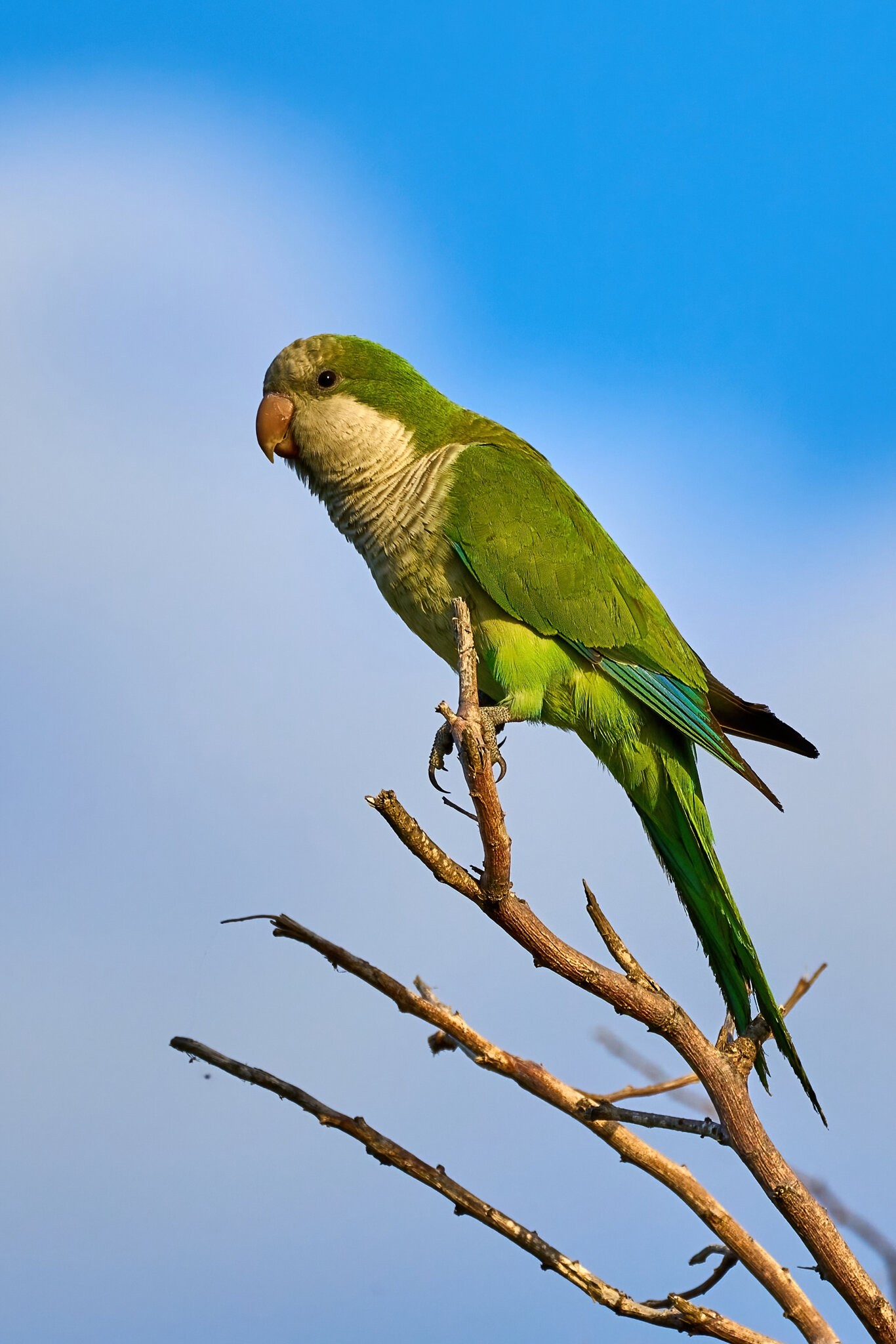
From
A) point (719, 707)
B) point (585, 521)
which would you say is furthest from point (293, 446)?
point (719, 707)

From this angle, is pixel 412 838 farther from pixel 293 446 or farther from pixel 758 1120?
pixel 293 446

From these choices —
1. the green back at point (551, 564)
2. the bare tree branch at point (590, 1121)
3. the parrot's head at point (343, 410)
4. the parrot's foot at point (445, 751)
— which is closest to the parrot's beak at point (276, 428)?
the parrot's head at point (343, 410)

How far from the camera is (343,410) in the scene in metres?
4.28

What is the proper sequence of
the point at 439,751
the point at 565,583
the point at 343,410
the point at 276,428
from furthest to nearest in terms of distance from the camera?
1. the point at 276,428
2. the point at 343,410
3. the point at 565,583
4. the point at 439,751

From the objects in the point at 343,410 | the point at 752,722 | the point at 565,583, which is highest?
the point at 343,410

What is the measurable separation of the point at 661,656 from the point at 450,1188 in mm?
2092

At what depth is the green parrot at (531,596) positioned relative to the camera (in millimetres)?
3842

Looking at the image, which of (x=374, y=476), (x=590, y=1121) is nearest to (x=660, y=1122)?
(x=590, y=1121)

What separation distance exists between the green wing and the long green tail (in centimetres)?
23

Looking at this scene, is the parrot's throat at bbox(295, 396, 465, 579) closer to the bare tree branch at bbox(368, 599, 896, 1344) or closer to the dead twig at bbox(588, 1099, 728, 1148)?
the bare tree branch at bbox(368, 599, 896, 1344)

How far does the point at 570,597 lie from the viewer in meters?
3.95

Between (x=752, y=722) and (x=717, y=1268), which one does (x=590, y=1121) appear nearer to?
(x=717, y=1268)

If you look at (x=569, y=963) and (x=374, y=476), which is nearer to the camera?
(x=569, y=963)

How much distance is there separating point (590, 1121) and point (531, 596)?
1814 mm
